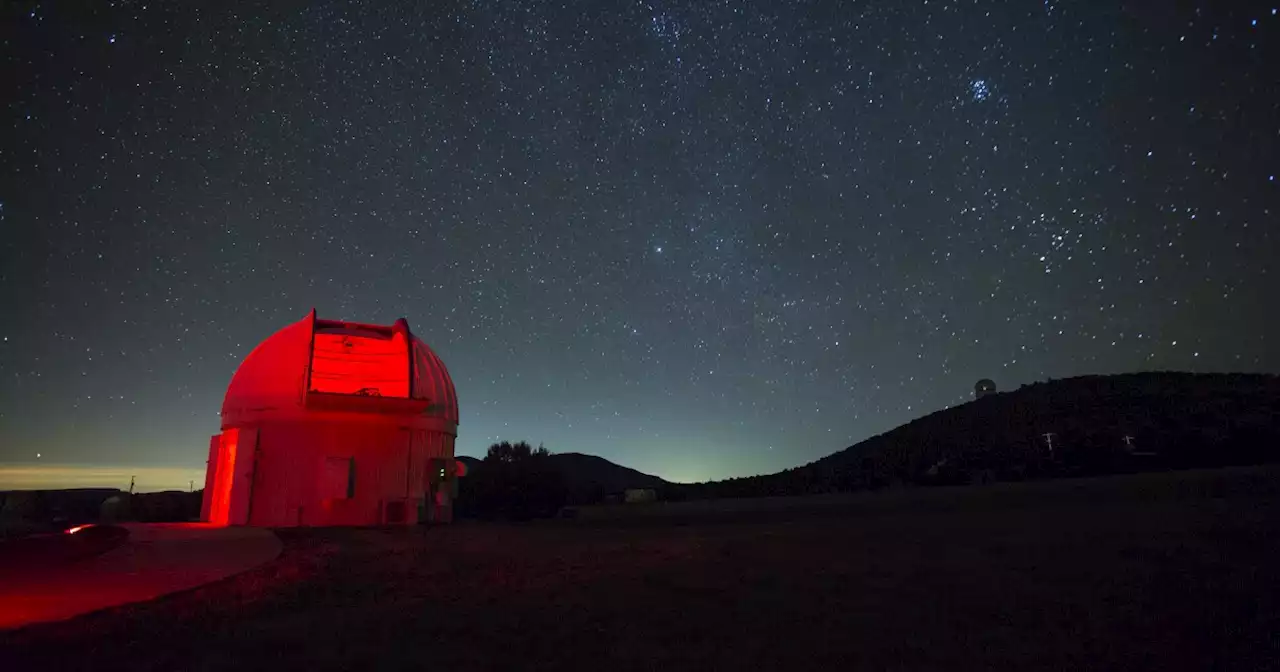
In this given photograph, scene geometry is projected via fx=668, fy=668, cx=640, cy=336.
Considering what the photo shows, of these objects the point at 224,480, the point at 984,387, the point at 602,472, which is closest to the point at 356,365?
the point at 224,480

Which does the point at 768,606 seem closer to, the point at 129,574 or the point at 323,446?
the point at 129,574

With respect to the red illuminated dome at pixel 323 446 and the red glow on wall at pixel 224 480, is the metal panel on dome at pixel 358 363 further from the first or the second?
the red glow on wall at pixel 224 480

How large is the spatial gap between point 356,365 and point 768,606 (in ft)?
52.3

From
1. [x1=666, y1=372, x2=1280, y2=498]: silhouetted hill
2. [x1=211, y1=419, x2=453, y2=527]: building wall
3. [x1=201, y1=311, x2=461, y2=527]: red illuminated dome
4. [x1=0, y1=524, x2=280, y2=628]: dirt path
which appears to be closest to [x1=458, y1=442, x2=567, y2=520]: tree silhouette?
[x1=201, y1=311, x2=461, y2=527]: red illuminated dome

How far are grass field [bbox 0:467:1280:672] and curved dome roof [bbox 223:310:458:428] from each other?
6.68 meters

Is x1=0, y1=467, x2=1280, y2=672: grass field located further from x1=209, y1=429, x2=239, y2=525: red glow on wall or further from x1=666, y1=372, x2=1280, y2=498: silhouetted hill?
x1=666, y1=372, x2=1280, y2=498: silhouetted hill

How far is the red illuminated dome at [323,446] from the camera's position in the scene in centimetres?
1488

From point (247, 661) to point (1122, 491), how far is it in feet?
45.0

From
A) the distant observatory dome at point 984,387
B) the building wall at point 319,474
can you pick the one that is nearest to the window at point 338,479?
the building wall at point 319,474

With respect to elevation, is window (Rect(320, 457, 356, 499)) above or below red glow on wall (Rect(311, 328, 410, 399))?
below

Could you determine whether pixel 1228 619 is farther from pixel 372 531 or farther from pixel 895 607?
pixel 372 531

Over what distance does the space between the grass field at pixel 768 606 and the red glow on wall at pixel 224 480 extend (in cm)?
806

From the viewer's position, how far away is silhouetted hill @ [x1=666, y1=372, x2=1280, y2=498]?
19484 mm

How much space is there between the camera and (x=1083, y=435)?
23.9 meters
